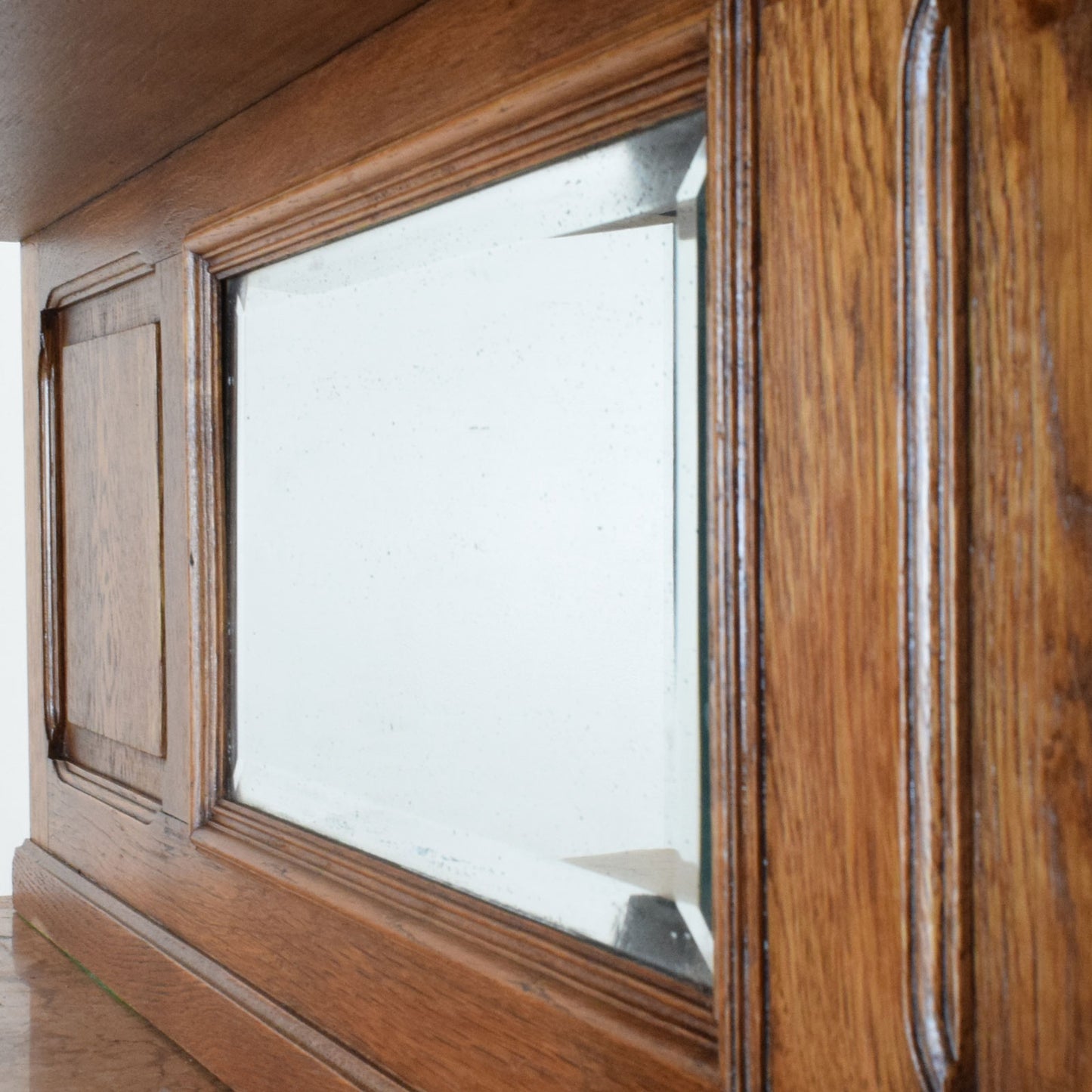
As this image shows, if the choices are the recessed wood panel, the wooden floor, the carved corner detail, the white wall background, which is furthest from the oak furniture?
the white wall background

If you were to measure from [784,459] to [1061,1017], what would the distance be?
0.24m

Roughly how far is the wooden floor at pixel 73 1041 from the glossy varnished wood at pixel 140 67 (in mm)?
750

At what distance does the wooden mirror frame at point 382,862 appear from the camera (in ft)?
A: 1.69

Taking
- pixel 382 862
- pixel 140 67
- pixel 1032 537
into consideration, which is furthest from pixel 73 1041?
pixel 1032 537

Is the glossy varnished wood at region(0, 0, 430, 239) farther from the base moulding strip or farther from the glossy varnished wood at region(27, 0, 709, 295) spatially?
the base moulding strip

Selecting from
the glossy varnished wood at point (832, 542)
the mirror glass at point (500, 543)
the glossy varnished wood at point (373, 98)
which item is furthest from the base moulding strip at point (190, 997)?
the glossy varnished wood at point (373, 98)

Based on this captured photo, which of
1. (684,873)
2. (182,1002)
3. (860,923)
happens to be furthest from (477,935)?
(182,1002)

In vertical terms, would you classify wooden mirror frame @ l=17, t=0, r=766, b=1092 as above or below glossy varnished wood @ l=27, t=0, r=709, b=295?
below

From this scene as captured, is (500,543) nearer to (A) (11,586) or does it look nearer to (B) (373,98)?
(B) (373,98)

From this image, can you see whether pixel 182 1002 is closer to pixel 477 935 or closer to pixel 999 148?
pixel 477 935

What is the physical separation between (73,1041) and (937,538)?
0.87m

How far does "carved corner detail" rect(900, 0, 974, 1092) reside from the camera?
435 mm

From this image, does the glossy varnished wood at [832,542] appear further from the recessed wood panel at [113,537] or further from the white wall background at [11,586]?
the white wall background at [11,586]

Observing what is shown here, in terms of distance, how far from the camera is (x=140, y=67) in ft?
2.68
